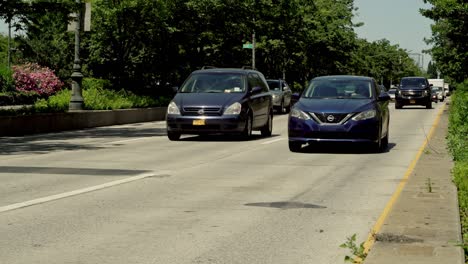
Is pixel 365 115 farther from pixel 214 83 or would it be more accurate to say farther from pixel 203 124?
pixel 214 83

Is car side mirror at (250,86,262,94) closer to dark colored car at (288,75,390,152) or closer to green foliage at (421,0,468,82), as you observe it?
dark colored car at (288,75,390,152)

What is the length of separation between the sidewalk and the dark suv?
40379mm

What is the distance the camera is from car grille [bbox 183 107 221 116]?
21.0m

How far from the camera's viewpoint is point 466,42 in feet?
127

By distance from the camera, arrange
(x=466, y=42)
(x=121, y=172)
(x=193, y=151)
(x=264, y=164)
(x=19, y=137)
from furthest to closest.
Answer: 1. (x=466, y=42)
2. (x=19, y=137)
3. (x=193, y=151)
4. (x=264, y=164)
5. (x=121, y=172)

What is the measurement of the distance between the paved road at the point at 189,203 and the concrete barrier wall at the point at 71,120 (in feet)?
17.3

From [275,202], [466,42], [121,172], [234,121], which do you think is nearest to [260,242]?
[275,202]

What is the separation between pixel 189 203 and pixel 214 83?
1291 cm

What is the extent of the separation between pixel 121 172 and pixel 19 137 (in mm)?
10350

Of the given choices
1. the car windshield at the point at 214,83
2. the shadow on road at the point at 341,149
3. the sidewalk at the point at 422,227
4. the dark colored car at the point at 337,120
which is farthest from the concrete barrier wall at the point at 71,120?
the sidewalk at the point at 422,227

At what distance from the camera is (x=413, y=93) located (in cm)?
5141

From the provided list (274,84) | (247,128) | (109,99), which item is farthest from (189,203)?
(274,84)

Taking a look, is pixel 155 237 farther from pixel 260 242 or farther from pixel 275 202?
pixel 275 202

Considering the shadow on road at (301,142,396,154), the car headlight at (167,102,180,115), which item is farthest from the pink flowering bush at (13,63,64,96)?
the shadow on road at (301,142,396,154)
